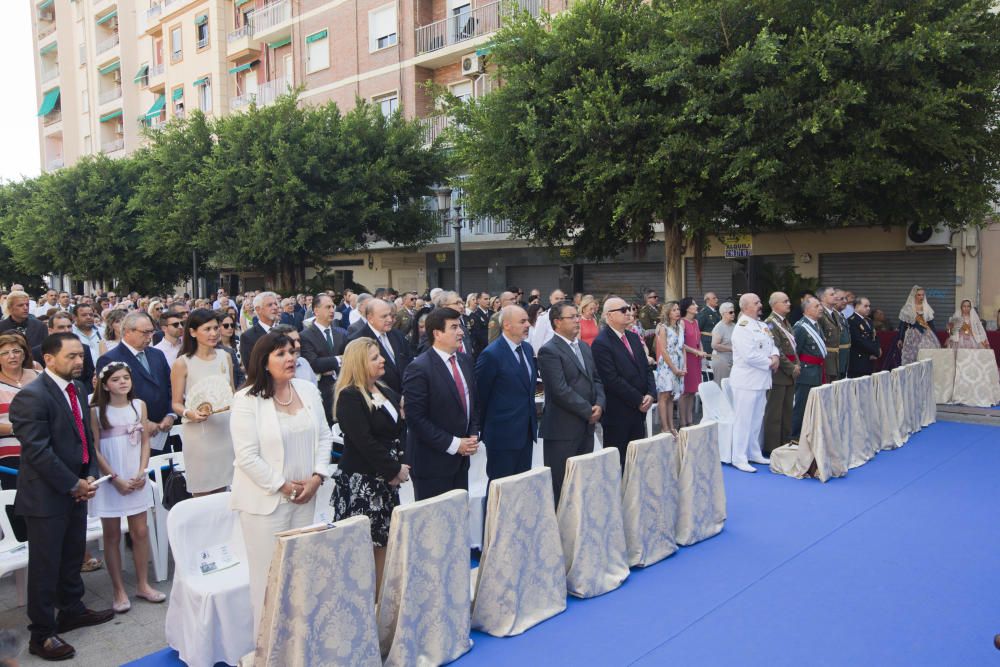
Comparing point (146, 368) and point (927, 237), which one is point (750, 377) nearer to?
point (146, 368)

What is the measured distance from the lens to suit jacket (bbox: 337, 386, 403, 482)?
4.14 m

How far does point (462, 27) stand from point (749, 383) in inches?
745

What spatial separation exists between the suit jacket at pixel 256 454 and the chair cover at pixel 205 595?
1.33 feet

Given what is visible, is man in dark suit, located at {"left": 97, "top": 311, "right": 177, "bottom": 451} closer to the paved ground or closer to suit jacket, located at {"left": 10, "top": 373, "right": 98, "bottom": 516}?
the paved ground

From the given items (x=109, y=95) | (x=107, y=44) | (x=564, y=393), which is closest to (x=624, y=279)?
(x=564, y=393)

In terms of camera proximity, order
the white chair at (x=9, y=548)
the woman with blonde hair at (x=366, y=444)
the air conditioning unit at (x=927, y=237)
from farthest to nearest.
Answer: the air conditioning unit at (x=927, y=237) → the white chair at (x=9, y=548) → the woman with blonde hair at (x=366, y=444)

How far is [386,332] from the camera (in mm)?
6781

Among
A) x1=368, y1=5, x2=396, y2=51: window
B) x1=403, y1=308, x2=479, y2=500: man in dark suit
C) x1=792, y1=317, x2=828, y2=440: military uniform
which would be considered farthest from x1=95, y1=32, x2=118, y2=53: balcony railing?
x1=403, y1=308, x2=479, y2=500: man in dark suit

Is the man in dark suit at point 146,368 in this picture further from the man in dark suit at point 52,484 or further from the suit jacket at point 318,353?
the suit jacket at point 318,353

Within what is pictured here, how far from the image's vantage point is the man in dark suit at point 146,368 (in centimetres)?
561

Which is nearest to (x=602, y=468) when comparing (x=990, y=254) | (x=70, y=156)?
(x=990, y=254)

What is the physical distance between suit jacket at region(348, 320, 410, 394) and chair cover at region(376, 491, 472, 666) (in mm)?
2233

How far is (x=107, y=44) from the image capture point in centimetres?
3903

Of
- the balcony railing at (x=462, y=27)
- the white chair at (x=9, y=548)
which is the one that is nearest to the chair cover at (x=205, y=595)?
the white chair at (x=9, y=548)
